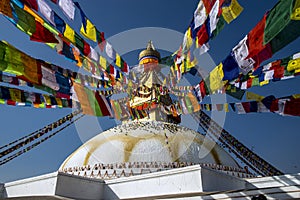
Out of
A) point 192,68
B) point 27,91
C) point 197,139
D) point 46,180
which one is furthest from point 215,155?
point 27,91

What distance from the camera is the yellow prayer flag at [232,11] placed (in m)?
5.58

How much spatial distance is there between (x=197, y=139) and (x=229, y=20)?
16.5ft

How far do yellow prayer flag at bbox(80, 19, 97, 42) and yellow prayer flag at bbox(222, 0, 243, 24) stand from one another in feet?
11.8

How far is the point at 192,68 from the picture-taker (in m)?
9.91

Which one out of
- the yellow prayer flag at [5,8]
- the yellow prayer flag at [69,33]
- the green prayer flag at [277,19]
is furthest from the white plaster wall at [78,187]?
the green prayer flag at [277,19]

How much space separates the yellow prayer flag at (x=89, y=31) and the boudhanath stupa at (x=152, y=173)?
140 inches

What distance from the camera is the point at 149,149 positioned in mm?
8359

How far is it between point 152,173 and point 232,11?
4125 millimetres

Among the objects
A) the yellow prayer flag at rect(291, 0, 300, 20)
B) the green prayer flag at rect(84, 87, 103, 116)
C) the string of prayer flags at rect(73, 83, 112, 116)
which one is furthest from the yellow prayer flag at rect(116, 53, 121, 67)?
the yellow prayer flag at rect(291, 0, 300, 20)

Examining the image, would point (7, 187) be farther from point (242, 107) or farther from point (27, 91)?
point (242, 107)

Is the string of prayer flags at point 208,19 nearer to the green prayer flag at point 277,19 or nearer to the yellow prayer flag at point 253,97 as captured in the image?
the green prayer flag at point 277,19

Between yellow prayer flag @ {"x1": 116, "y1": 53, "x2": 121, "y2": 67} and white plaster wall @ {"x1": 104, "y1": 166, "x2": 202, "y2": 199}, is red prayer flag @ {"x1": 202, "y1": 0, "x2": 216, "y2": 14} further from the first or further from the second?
yellow prayer flag @ {"x1": 116, "y1": 53, "x2": 121, "y2": 67}

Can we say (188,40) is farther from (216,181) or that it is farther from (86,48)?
(216,181)

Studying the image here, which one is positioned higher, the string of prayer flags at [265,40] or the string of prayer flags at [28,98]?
the string of prayer flags at [265,40]
